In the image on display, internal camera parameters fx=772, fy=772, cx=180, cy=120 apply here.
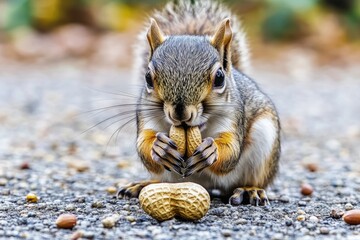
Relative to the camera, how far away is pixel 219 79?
2842mm

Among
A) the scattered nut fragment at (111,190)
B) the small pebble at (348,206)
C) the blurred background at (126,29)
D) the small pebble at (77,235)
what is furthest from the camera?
the blurred background at (126,29)

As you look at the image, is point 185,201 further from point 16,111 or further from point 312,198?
point 16,111

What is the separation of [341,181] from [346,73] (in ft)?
18.5

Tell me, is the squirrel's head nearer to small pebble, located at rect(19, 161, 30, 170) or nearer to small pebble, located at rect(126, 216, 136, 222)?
small pebble, located at rect(126, 216, 136, 222)

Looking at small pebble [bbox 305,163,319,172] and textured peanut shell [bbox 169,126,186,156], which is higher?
textured peanut shell [bbox 169,126,186,156]

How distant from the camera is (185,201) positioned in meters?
2.71

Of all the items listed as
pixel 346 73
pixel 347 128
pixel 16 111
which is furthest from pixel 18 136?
pixel 346 73

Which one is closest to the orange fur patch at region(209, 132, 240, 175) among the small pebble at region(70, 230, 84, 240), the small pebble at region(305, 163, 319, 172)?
the small pebble at region(70, 230, 84, 240)

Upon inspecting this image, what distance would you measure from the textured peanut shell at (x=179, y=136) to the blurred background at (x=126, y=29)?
23.7 feet

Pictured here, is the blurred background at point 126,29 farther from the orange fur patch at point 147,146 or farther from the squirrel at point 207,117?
the orange fur patch at point 147,146

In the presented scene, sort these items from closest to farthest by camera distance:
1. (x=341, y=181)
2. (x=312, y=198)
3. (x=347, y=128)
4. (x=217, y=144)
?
(x=217, y=144)
(x=312, y=198)
(x=341, y=181)
(x=347, y=128)

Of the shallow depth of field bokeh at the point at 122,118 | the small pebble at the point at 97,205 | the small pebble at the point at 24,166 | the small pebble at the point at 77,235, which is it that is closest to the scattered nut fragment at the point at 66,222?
the shallow depth of field bokeh at the point at 122,118

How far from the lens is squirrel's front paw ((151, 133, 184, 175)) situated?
2.83m

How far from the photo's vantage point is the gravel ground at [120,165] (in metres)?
2.69
